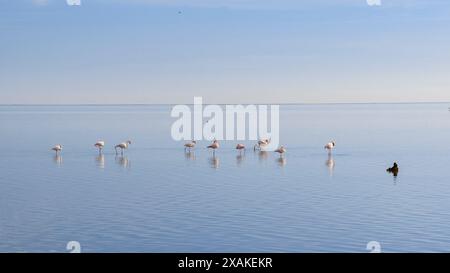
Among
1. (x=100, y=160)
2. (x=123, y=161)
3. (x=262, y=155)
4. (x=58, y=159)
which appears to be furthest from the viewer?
(x=262, y=155)

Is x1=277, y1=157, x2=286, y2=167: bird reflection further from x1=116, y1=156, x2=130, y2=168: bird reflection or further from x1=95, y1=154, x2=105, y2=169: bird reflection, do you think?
x1=95, y1=154, x2=105, y2=169: bird reflection

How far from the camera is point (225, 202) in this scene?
25219mm

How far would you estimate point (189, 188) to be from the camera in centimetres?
2884

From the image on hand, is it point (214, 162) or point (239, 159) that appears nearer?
point (214, 162)

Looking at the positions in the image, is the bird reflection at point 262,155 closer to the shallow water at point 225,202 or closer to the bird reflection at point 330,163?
the shallow water at point 225,202

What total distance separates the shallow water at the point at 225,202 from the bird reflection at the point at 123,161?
62 millimetres

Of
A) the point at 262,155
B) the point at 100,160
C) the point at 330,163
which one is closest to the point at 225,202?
the point at 330,163

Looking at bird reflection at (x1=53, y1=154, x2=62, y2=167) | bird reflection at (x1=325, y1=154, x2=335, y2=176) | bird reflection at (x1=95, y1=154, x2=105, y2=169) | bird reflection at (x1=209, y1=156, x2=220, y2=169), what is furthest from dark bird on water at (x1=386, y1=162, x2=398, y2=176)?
bird reflection at (x1=53, y1=154, x2=62, y2=167)

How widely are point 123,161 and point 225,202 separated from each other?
54.5 feet

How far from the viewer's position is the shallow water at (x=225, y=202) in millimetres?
19391

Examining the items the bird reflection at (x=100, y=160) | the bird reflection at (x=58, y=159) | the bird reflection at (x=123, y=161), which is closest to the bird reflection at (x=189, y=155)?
the bird reflection at (x=123, y=161)

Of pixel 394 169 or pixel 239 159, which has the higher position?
pixel 239 159

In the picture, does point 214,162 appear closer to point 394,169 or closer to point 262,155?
point 262,155
